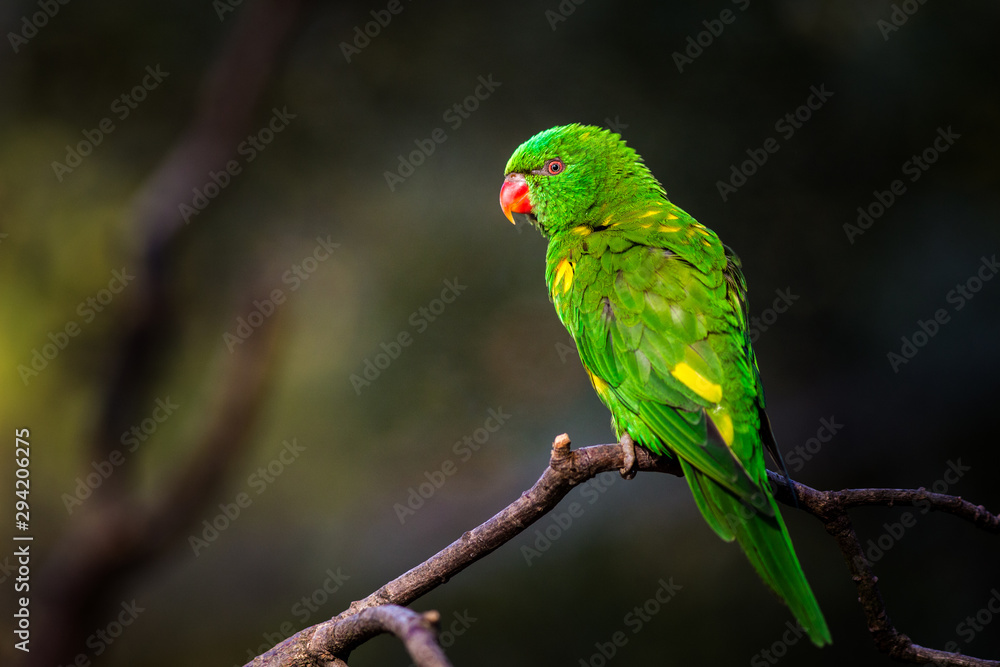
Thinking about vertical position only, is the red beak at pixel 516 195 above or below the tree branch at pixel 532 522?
above

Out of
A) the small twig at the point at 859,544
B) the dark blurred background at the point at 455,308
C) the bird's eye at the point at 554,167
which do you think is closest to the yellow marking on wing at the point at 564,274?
the bird's eye at the point at 554,167

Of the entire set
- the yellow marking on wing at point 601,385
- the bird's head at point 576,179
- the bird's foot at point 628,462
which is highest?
the bird's head at point 576,179

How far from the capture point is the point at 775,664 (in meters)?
5.57

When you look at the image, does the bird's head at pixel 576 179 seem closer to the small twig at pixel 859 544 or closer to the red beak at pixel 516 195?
the red beak at pixel 516 195

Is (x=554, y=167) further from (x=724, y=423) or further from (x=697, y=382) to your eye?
(x=724, y=423)

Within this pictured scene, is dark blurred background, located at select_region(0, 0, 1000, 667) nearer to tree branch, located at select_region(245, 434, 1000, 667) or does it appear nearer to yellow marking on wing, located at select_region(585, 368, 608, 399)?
yellow marking on wing, located at select_region(585, 368, 608, 399)

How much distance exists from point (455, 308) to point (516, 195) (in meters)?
3.80

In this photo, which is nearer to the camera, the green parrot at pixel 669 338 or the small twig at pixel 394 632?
the small twig at pixel 394 632

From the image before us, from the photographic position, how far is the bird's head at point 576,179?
3.02 metres

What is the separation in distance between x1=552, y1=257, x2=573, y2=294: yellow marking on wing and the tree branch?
76cm

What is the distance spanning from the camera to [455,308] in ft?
23.0

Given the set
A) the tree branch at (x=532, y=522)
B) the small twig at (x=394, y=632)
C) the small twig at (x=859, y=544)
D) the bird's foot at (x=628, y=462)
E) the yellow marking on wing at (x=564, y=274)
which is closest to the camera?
the small twig at (x=394, y=632)

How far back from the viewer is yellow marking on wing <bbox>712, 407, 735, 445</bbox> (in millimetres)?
2248

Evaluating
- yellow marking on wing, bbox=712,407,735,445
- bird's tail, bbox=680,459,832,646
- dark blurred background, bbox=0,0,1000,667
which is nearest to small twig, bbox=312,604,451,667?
bird's tail, bbox=680,459,832,646
